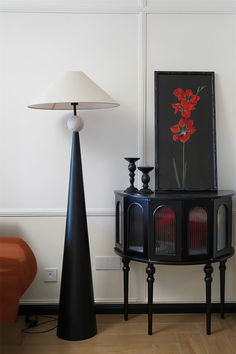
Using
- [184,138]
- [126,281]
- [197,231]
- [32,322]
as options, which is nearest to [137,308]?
[126,281]

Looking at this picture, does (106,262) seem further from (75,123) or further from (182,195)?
(75,123)

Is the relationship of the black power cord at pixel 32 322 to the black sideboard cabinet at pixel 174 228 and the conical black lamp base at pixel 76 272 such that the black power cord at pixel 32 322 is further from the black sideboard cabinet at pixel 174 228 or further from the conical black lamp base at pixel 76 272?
the black sideboard cabinet at pixel 174 228

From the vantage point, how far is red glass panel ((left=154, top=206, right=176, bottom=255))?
2.75 m

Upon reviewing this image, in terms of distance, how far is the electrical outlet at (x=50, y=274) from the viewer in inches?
126

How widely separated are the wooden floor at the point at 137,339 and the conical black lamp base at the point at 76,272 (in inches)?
3.9

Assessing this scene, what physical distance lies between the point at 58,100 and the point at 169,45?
0.97 m

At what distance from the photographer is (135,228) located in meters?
2.87

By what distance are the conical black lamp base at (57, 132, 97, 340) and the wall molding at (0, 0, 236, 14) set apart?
3.20 ft

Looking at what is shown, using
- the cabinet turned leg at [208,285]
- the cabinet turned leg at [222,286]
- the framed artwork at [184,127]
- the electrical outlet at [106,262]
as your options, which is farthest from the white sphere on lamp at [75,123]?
the cabinet turned leg at [222,286]

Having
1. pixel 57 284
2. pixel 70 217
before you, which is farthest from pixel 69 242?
pixel 57 284

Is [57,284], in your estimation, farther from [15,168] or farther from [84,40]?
[84,40]

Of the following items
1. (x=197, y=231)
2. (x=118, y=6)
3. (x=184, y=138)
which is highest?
(x=118, y=6)

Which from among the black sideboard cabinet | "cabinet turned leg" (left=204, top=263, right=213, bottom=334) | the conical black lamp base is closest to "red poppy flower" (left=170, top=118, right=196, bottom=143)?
the black sideboard cabinet

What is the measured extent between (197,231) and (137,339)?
2.46 feet
